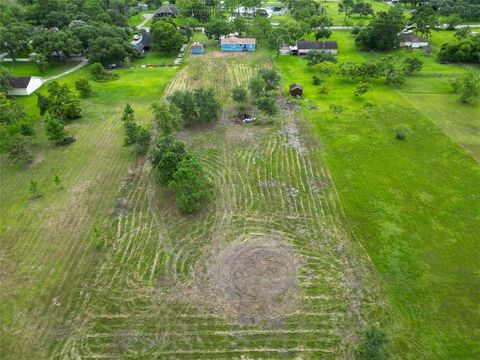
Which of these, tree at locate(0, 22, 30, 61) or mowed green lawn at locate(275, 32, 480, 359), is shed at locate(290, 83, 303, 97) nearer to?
mowed green lawn at locate(275, 32, 480, 359)

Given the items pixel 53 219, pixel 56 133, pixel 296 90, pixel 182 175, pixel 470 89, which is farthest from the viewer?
pixel 296 90

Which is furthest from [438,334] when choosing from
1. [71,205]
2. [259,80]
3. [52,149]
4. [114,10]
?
[114,10]

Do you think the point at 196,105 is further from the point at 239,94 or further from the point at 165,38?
the point at 165,38

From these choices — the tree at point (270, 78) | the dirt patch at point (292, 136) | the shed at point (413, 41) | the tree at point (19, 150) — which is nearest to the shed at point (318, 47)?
the shed at point (413, 41)

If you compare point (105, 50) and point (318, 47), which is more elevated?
point (105, 50)

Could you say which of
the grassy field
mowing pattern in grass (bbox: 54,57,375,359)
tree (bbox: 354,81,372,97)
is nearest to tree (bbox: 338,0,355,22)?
tree (bbox: 354,81,372,97)

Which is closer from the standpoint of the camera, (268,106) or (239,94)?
(268,106)

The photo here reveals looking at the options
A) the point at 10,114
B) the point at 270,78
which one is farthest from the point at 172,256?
the point at 270,78
